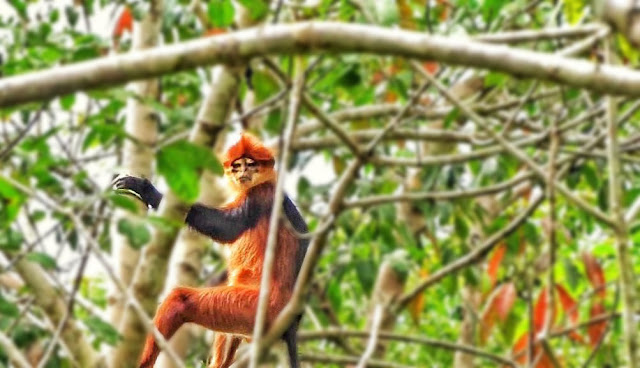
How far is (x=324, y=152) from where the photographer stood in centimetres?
425

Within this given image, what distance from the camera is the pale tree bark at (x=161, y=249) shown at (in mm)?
2053

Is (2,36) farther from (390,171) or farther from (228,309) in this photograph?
(228,309)

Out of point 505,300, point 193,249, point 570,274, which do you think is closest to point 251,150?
point 193,249

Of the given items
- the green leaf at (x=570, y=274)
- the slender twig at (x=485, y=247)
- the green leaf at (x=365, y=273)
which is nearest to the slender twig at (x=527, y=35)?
the slender twig at (x=485, y=247)

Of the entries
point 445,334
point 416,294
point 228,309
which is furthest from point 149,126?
point 445,334

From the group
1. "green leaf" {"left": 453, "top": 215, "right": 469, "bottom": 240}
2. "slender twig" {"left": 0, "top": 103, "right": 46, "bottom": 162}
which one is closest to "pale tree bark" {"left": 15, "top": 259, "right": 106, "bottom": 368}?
"slender twig" {"left": 0, "top": 103, "right": 46, "bottom": 162}

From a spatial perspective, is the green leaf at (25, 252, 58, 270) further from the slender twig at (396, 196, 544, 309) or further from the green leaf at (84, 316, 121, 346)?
the slender twig at (396, 196, 544, 309)

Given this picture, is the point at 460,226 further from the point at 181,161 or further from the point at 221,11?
the point at 181,161

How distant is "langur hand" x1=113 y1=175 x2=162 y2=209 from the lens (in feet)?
2.42

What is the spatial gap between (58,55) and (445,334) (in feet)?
14.8

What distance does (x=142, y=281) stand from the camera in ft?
7.76

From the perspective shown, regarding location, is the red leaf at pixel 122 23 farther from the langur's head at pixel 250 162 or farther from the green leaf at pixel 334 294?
the langur's head at pixel 250 162

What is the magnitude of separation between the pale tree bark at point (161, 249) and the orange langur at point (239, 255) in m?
0.90

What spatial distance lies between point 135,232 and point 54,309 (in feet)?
3.39
